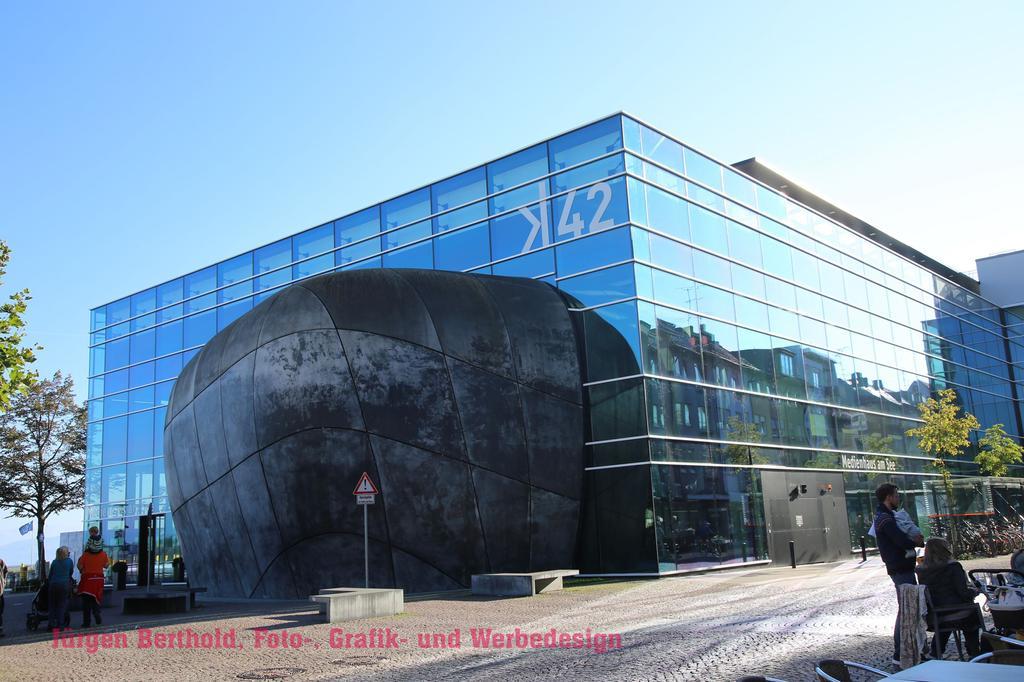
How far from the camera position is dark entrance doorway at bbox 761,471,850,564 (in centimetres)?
2630

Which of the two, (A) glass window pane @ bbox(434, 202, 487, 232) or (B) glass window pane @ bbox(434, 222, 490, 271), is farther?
(A) glass window pane @ bbox(434, 202, 487, 232)

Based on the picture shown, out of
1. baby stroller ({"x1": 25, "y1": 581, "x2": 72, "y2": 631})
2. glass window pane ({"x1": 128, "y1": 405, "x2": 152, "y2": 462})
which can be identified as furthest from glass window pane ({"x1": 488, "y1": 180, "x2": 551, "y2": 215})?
glass window pane ({"x1": 128, "y1": 405, "x2": 152, "y2": 462})

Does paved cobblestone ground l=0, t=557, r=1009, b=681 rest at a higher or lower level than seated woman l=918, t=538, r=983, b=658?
lower

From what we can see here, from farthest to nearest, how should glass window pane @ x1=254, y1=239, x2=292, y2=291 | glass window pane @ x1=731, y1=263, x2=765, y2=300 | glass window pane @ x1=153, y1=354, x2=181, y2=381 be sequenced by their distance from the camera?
glass window pane @ x1=153, y1=354, x2=181, y2=381 < glass window pane @ x1=254, y1=239, x2=292, y2=291 < glass window pane @ x1=731, y1=263, x2=765, y2=300

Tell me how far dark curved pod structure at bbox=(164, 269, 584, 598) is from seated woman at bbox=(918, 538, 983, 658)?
13401 mm

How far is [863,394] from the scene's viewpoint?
33.8 metres

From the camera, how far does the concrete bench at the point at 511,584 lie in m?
18.0

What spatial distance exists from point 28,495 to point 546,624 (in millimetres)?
45160

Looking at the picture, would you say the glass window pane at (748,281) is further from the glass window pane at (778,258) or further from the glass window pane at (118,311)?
the glass window pane at (118,311)

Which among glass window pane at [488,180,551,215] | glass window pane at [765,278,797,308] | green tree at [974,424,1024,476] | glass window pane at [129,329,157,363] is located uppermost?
glass window pane at [488,180,551,215]

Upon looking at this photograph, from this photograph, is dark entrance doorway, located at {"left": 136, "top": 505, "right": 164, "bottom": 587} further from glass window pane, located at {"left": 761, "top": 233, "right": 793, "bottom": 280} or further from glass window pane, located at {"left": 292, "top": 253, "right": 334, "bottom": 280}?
glass window pane, located at {"left": 761, "top": 233, "right": 793, "bottom": 280}

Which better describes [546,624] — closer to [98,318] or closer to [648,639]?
[648,639]

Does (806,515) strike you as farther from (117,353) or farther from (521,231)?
(117,353)

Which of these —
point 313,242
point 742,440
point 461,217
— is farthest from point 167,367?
point 742,440
